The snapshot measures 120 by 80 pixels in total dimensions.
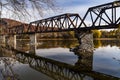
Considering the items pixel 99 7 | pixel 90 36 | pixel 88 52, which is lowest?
pixel 88 52

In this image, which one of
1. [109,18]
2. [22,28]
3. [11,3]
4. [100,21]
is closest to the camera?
[11,3]

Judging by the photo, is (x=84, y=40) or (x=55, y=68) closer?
(x=55, y=68)

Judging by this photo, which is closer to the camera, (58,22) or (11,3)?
(11,3)

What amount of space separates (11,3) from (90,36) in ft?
132

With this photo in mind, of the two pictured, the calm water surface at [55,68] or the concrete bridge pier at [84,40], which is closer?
the calm water surface at [55,68]

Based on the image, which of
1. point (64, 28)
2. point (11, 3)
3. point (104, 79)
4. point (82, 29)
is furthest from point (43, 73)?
point (64, 28)

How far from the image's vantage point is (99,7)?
3872 centimetres

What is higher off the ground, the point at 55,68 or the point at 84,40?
the point at 84,40

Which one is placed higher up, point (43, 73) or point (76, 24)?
point (76, 24)

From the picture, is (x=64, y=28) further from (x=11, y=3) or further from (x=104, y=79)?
(x=11, y=3)

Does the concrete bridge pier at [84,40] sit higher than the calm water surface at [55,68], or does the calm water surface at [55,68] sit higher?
the concrete bridge pier at [84,40]

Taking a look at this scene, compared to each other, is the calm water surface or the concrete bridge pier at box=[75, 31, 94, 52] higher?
the concrete bridge pier at box=[75, 31, 94, 52]

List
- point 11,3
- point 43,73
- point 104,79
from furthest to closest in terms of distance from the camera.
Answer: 1. point 43,73
2. point 104,79
3. point 11,3

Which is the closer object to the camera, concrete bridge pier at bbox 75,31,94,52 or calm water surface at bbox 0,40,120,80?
calm water surface at bbox 0,40,120,80
